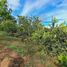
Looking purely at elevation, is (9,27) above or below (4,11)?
below

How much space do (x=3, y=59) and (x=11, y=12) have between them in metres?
9.21

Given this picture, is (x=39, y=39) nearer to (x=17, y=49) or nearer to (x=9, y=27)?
(x=17, y=49)

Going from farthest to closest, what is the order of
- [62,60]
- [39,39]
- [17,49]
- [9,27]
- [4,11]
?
[4,11]
[9,27]
[39,39]
[17,49]
[62,60]

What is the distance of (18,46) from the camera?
12773mm

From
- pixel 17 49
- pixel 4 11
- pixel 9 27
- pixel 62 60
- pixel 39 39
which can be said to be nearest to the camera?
pixel 62 60

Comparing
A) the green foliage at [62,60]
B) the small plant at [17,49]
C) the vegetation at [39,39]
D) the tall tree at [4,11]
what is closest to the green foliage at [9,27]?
the vegetation at [39,39]

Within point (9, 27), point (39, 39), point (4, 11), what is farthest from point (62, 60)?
point (4, 11)

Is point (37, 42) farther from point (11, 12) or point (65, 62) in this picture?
point (11, 12)

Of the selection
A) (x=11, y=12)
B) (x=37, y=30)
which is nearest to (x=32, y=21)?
(x=37, y=30)

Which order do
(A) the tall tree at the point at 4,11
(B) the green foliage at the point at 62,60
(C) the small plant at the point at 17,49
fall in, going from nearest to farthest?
(B) the green foliage at the point at 62,60
(C) the small plant at the point at 17,49
(A) the tall tree at the point at 4,11

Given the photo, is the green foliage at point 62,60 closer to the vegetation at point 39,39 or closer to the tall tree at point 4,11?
the vegetation at point 39,39

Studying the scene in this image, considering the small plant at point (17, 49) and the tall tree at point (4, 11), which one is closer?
the small plant at point (17, 49)

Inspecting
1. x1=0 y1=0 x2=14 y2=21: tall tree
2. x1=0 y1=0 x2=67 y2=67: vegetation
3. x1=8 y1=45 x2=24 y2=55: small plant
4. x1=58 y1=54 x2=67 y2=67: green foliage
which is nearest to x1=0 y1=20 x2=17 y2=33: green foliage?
x1=0 y1=0 x2=67 y2=67: vegetation

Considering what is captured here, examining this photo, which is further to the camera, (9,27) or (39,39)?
(9,27)
